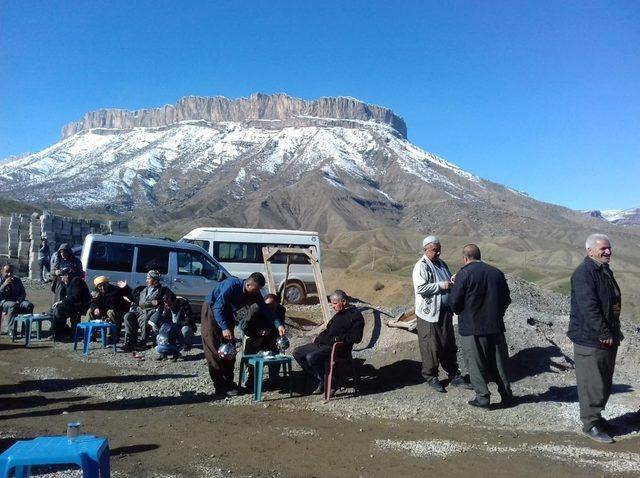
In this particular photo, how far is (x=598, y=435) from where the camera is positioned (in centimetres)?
557

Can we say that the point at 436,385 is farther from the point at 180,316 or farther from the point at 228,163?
the point at 228,163

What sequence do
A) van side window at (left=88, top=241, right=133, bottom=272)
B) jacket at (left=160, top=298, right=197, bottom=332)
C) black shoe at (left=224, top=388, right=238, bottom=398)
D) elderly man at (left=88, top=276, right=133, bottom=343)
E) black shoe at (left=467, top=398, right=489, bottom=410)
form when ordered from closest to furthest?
black shoe at (left=467, top=398, right=489, bottom=410), black shoe at (left=224, top=388, right=238, bottom=398), jacket at (left=160, top=298, right=197, bottom=332), elderly man at (left=88, top=276, right=133, bottom=343), van side window at (left=88, top=241, right=133, bottom=272)

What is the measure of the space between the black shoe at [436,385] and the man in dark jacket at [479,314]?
2.00 feet

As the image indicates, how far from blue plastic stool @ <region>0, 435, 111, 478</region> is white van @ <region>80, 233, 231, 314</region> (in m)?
9.60

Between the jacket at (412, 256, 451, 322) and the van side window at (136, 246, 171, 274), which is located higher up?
the van side window at (136, 246, 171, 274)

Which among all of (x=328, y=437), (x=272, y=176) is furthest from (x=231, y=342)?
(x=272, y=176)

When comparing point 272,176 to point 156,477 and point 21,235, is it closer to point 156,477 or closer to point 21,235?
point 21,235

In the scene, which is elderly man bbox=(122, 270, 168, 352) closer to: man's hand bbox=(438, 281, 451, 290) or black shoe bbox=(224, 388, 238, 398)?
black shoe bbox=(224, 388, 238, 398)

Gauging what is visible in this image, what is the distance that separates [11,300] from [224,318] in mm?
6445

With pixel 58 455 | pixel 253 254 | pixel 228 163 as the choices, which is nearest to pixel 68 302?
pixel 253 254

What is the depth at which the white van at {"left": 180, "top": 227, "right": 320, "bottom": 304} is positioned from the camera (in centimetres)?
1841

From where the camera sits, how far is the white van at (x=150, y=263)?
12633mm

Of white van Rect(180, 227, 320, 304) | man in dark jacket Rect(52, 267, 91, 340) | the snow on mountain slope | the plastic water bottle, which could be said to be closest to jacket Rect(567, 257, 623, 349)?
the plastic water bottle

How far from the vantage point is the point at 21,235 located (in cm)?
2373
